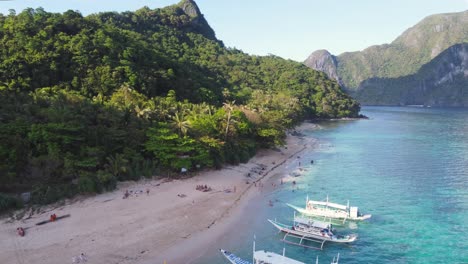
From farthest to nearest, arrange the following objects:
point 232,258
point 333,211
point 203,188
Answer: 1. point 203,188
2. point 333,211
3. point 232,258

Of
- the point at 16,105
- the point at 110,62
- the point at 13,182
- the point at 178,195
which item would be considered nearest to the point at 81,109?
the point at 16,105

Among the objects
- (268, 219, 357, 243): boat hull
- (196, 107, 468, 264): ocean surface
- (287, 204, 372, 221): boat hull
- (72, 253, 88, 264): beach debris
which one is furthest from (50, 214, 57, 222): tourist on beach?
(287, 204, 372, 221): boat hull

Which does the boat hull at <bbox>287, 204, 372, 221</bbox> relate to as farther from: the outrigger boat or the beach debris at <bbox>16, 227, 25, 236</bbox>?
the beach debris at <bbox>16, 227, 25, 236</bbox>

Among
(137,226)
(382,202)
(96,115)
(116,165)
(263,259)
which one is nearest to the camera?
(263,259)

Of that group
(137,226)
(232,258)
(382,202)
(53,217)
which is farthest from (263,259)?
(382,202)

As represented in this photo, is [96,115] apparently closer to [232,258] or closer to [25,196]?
[25,196]

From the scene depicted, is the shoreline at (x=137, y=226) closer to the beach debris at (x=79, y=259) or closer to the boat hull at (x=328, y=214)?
the beach debris at (x=79, y=259)
